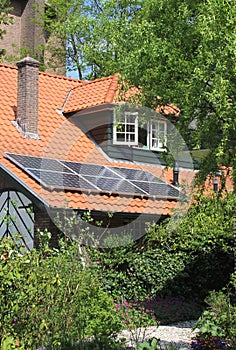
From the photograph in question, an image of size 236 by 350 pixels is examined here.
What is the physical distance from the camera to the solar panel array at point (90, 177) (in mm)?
15703

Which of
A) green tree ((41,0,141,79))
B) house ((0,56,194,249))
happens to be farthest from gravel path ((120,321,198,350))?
green tree ((41,0,141,79))

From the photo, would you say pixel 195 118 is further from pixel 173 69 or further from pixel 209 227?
pixel 209 227

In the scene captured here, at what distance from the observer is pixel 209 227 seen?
53.1 ft

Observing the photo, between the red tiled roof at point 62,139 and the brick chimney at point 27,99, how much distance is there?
0.27 meters

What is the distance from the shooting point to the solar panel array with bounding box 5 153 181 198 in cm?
1570

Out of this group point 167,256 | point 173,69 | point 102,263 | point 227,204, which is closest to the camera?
point 173,69

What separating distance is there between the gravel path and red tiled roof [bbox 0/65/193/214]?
3677 millimetres

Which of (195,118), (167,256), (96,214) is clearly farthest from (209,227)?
(195,118)

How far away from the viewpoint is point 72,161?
1812 centimetres

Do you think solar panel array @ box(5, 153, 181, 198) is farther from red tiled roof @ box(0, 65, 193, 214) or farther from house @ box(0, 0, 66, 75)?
house @ box(0, 0, 66, 75)

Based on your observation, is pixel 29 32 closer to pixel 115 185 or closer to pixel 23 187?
pixel 115 185

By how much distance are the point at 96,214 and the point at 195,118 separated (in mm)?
6081

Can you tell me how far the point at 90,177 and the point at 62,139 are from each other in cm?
288

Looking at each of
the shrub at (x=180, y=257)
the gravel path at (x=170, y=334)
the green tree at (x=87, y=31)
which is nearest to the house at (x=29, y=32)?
the green tree at (x=87, y=31)
